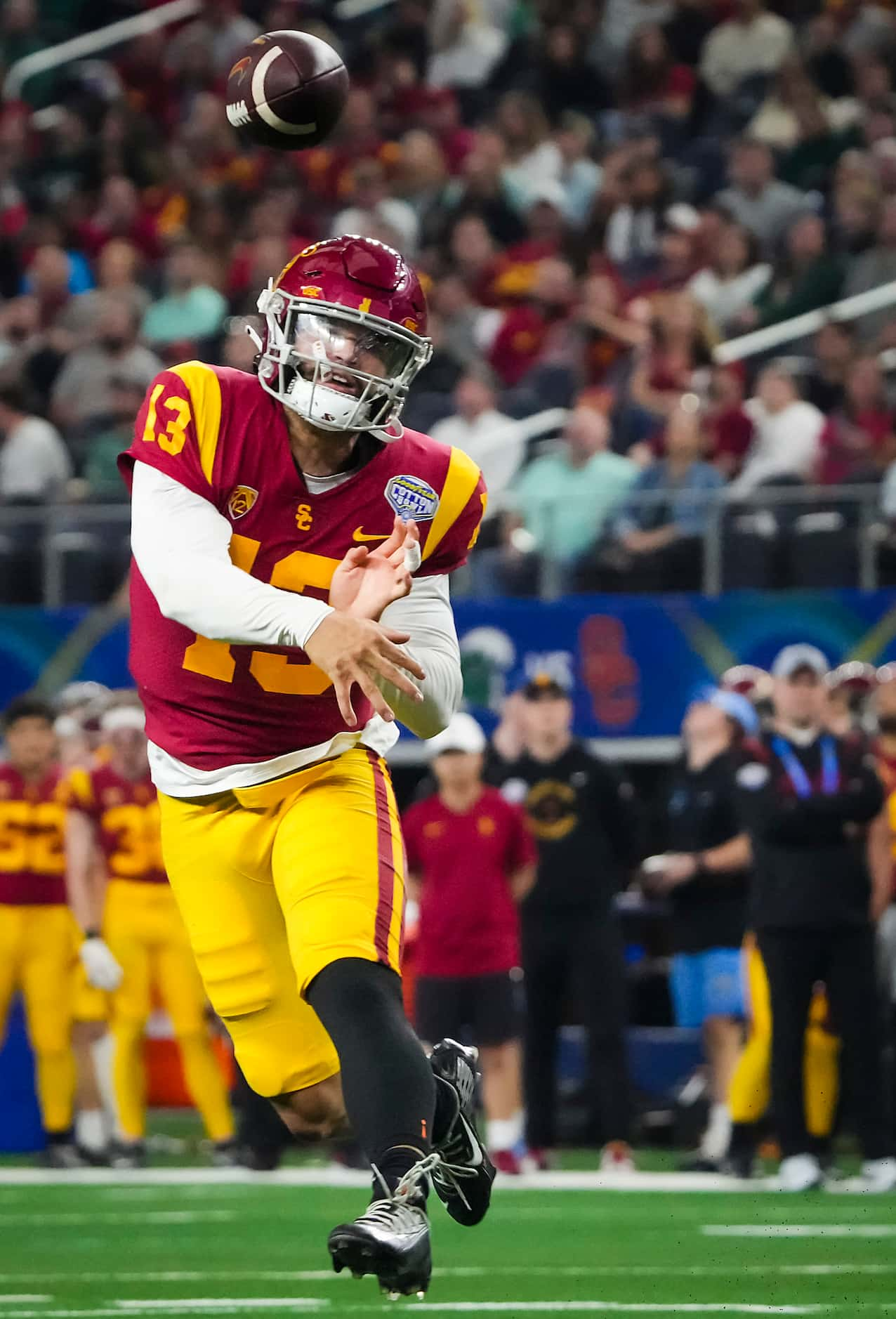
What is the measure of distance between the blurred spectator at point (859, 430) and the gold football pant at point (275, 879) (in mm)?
5999

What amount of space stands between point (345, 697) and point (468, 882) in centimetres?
477

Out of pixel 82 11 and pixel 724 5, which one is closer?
pixel 724 5

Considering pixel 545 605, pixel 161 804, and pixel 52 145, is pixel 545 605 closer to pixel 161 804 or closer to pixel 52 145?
pixel 161 804

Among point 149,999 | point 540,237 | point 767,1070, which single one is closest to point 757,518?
point 767,1070

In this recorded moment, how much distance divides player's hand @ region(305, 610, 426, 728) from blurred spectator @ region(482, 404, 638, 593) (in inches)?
247

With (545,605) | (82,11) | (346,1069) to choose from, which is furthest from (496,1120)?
(82,11)

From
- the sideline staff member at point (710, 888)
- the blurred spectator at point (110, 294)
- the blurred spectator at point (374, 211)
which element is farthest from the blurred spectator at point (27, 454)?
the sideline staff member at point (710, 888)

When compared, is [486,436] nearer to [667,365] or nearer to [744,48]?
[667,365]

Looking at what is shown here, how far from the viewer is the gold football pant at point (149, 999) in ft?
29.8

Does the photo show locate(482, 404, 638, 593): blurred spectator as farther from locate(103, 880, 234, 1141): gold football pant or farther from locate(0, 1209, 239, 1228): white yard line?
locate(0, 1209, 239, 1228): white yard line

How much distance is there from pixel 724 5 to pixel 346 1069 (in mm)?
11396

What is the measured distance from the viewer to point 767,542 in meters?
10.0

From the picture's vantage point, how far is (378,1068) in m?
3.88

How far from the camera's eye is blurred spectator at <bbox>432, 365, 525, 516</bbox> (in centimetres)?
1103
